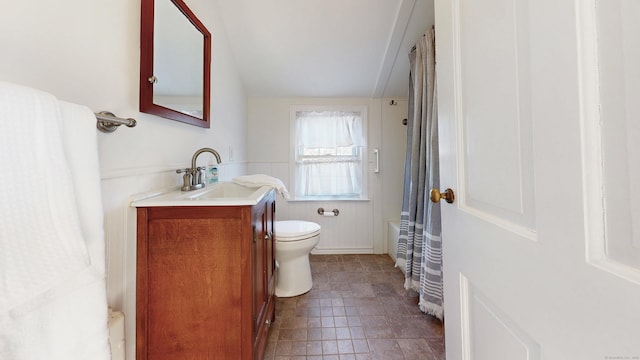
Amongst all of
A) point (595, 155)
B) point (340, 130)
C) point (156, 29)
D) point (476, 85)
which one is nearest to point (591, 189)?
point (595, 155)

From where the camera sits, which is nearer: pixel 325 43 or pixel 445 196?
pixel 445 196

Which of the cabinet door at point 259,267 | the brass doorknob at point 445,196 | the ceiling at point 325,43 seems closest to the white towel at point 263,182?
the cabinet door at point 259,267

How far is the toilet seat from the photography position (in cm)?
183

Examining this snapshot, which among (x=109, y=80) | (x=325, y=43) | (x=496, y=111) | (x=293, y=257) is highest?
(x=325, y=43)

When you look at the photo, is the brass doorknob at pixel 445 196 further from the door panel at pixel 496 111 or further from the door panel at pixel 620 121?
the door panel at pixel 620 121

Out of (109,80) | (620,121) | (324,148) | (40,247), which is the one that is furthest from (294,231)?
(620,121)

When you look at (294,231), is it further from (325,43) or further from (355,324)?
(325,43)

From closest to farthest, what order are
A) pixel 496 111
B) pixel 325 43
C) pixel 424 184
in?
pixel 496 111 < pixel 424 184 < pixel 325 43

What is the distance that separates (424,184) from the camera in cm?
177

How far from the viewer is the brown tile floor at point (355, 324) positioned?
135 cm

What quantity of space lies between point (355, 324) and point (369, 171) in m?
1.66

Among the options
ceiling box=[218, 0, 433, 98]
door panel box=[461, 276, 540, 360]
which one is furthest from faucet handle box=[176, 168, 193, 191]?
ceiling box=[218, 0, 433, 98]

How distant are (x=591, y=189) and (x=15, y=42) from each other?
120 cm

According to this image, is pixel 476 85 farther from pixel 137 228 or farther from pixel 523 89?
pixel 137 228
